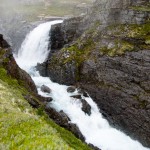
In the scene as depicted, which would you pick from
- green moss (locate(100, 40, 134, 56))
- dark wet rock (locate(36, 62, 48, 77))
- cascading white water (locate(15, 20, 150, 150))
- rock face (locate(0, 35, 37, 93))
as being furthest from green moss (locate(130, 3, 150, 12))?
rock face (locate(0, 35, 37, 93))

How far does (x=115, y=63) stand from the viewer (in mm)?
53000

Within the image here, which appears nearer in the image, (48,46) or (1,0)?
(48,46)

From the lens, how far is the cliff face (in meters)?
47.9

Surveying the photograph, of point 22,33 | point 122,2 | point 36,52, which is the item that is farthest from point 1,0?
point 122,2

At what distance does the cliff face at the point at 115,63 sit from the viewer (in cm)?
4792

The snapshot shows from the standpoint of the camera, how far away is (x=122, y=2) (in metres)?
63.4

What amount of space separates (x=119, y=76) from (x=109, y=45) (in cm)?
777

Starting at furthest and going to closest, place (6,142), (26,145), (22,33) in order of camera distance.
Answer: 1. (22,33)
2. (6,142)
3. (26,145)

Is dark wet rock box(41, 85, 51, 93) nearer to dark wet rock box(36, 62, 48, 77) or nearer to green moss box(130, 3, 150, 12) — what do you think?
dark wet rock box(36, 62, 48, 77)

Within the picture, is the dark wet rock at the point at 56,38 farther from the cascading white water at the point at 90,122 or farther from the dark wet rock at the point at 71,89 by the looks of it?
the dark wet rock at the point at 71,89

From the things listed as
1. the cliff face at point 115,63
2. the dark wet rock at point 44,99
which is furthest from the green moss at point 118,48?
the dark wet rock at point 44,99

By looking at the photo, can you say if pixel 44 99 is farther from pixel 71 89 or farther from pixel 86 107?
pixel 71 89

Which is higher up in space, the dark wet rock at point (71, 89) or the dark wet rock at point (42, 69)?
the dark wet rock at point (71, 89)

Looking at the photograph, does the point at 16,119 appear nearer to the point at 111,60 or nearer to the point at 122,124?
the point at 122,124
